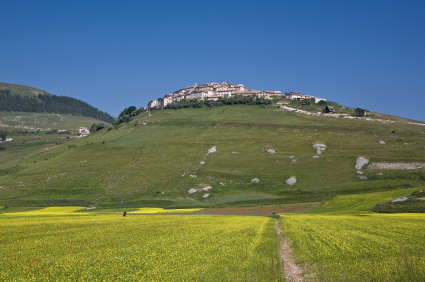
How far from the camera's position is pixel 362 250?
22828 mm

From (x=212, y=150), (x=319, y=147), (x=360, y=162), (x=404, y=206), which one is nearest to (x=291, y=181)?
(x=360, y=162)

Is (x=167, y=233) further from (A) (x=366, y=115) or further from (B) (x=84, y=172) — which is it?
(A) (x=366, y=115)

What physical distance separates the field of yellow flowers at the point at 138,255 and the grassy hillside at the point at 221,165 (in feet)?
160

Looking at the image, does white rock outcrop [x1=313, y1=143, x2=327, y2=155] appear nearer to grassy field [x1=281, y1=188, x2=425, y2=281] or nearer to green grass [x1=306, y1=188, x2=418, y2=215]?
green grass [x1=306, y1=188, x2=418, y2=215]

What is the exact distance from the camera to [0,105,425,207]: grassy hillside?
A: 281ft

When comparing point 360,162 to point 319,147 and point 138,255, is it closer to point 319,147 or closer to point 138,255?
point 319,147

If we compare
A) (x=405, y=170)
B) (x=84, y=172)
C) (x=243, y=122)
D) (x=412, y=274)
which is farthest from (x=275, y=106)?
(x=412, y=274)

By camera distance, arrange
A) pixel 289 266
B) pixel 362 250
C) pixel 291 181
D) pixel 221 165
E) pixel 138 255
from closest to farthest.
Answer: pixel 289 266 → pixel 138 255 → pixel 362 250 → pixel 291 181 → pixel 221 165

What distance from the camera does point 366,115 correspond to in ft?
548

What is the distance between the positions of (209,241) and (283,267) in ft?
26.8

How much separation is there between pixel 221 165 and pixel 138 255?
284 feet

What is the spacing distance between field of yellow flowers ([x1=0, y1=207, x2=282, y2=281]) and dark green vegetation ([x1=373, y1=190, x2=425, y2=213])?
95.3 ft

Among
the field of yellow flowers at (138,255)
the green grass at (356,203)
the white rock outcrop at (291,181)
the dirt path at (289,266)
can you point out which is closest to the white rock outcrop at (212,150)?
the white rock outcrop at (291,181)

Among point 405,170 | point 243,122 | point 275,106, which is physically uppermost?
point 275,106
